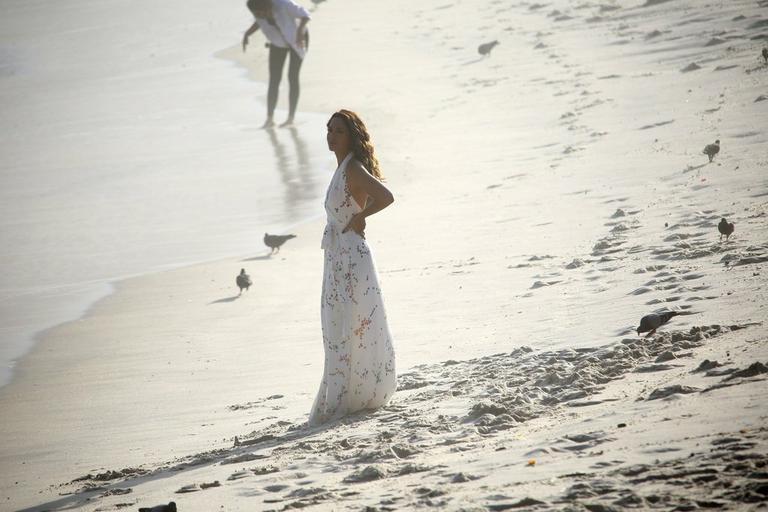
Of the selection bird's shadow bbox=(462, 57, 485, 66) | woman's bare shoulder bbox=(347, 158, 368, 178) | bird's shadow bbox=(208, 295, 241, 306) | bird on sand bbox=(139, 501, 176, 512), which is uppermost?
woman's bare shoulder bbox=(347, 158, 368, 178)

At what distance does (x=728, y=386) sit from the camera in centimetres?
484

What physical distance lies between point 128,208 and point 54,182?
2354mm

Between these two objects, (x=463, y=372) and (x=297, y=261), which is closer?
(x=463, y=372)

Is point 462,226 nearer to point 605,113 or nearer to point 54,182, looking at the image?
point 605,113

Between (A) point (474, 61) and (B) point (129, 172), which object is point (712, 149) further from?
(A) point (474, 61)

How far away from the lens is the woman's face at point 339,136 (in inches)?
229

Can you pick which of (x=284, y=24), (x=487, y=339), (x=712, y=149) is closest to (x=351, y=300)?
(x=487, y=339)

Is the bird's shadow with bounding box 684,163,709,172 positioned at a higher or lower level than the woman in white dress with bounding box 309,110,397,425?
lower

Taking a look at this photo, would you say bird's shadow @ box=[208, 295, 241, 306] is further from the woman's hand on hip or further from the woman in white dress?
the woman's hand on hip

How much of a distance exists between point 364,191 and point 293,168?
8461 millimetres

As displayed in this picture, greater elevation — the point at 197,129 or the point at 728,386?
the point at 728,386

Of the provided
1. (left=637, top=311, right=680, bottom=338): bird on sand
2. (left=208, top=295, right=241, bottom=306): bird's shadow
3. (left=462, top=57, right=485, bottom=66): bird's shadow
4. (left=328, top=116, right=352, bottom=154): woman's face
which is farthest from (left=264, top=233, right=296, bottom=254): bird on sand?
(left=462, top=57, right=485, bottom=66): bird's shadow

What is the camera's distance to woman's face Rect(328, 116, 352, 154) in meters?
5.80

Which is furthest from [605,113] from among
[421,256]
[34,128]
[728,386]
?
[34,128]
